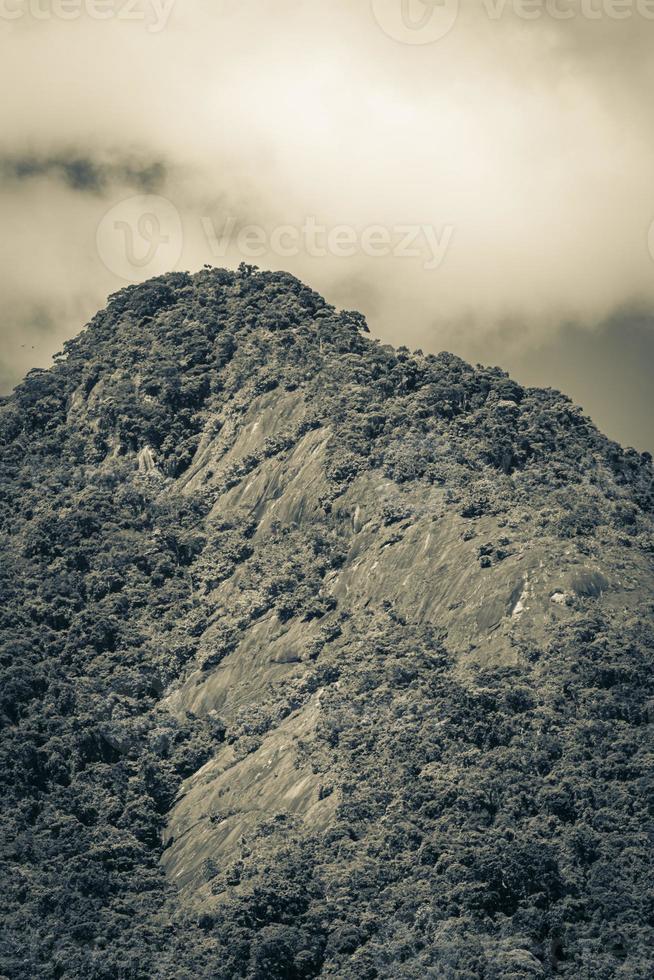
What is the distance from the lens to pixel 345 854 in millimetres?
128500

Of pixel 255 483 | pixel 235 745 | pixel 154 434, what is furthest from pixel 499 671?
pixel 154 434

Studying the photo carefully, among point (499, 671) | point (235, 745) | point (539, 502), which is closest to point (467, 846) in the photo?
point (499, 671)

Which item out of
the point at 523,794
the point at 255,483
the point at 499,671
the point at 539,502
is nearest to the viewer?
the point at 523,794

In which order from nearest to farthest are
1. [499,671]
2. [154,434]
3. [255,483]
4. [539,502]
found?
[499,671] → [539,502] → [255,483] → [154,434]

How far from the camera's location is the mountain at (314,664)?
124125 millimetres

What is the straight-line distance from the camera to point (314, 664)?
5763 inches

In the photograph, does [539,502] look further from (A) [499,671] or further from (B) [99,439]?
(B) [99,439]

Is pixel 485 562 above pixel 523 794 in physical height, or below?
above

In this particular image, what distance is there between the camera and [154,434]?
179m

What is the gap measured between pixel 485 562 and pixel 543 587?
15.3 ft

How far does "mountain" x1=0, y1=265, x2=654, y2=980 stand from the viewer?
4887 inches

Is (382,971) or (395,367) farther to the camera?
(395,367)

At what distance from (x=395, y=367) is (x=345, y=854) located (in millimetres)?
53877

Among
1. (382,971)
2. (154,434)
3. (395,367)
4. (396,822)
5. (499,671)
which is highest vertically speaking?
(395,367)
